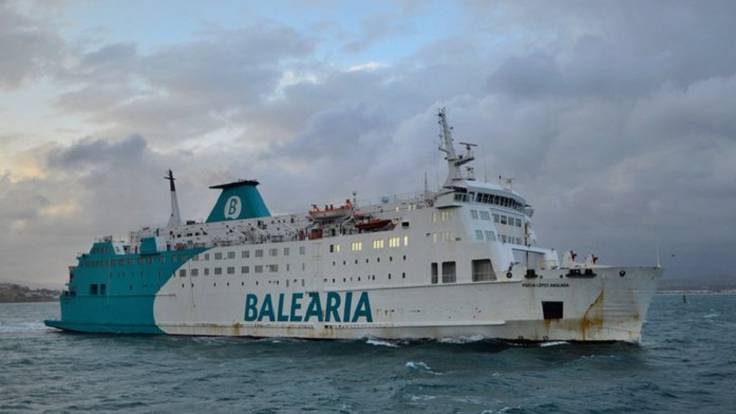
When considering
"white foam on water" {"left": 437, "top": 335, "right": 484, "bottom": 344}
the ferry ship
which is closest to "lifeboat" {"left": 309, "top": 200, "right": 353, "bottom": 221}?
the ferry ship

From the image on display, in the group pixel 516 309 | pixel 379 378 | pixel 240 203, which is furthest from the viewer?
pixel 240 203

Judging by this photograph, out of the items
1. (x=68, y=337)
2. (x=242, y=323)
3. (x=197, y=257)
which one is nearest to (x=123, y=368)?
(x=242, y=323)

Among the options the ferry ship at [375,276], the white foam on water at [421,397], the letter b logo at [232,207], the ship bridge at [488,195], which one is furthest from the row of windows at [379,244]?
the white foam on water at [421,397]

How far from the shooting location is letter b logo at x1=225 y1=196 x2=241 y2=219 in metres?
36.2

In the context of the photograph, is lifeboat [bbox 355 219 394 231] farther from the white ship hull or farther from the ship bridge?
the ship bridge

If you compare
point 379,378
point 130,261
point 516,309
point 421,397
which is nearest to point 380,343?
point 516,309

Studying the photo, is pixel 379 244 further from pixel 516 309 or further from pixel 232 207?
pixel 232 207

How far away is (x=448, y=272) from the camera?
26.5 metres

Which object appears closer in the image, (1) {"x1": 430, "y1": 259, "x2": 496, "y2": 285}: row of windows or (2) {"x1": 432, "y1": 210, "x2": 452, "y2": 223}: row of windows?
(1) {"x1": 430, "y1": 259, "x2": 496, "y2": 285}: row of windows

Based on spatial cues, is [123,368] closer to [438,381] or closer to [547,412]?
[438,381]

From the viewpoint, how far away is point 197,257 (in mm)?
34094

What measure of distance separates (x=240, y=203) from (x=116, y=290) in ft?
29.5

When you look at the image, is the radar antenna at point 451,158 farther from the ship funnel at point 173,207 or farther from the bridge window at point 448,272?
the ship funnel at point 173,207

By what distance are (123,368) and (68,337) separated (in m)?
15.4
